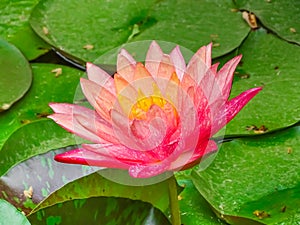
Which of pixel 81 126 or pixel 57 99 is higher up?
pixel 81 126

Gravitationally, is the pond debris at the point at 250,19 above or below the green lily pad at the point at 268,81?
above

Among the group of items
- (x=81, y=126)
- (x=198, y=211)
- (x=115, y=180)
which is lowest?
(x=198, y=211)

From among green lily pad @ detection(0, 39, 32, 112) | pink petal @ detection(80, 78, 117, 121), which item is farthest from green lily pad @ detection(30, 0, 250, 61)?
pink petal @ detection(80, 78, 117, 121)

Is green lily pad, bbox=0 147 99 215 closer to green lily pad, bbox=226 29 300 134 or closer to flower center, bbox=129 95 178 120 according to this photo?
flower center, bbox=129 95 178 120

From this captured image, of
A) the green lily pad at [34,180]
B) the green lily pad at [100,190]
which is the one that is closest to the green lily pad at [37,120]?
the green lily pad at [34,180]

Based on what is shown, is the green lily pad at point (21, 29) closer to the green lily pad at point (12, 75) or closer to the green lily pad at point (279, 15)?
the green lily pad at point (12, 75)

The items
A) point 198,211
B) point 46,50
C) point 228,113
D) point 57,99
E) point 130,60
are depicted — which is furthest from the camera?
point 46,50

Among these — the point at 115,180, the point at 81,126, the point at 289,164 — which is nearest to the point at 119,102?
the point at 81,126

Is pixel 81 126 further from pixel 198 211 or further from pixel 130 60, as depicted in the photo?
pixel 198 211
